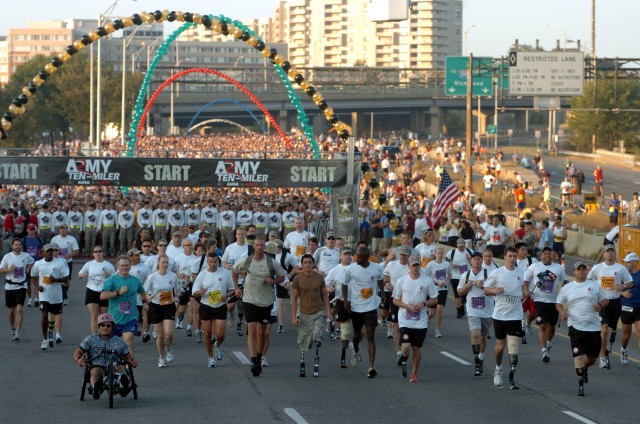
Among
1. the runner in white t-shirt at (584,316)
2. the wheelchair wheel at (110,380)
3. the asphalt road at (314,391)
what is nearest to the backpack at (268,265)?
the asphalt road at (314,391)

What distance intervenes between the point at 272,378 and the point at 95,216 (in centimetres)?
2100

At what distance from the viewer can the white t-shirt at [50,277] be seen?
1931cm

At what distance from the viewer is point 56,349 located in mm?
19312

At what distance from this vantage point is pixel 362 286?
17.2 meters

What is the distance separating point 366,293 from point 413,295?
98cm

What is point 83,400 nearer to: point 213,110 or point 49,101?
point 49,101

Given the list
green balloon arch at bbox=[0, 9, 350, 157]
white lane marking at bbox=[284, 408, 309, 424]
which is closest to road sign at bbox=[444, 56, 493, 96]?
green balloon arch at bbox=[0, 9, 350, 157]

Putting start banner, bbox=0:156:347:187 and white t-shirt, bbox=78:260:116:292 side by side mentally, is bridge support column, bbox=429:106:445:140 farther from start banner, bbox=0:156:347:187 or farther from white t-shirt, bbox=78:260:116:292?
white t-shirt, bbox=78:260:116:292

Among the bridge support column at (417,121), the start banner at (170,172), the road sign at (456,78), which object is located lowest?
the start banner at (170,172)

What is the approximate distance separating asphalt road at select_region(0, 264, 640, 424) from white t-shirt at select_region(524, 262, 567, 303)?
96cm

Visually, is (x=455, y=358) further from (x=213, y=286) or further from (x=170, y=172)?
(x=170, y=172)

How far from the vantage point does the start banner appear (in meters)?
36.2

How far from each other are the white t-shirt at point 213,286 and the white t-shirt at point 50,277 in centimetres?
291

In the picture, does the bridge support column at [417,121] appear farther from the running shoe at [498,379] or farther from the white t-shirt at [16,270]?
the running shoe at [498,379]
